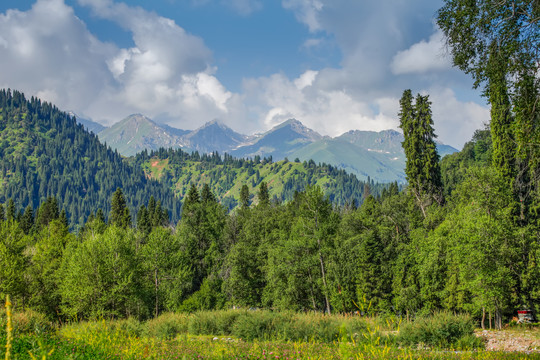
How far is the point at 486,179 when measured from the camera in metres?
33.3

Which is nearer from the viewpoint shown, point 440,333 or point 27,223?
point 440,333

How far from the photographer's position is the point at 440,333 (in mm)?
15445

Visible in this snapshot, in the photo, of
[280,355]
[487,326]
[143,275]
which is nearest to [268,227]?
[143,275]

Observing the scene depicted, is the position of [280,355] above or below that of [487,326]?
above

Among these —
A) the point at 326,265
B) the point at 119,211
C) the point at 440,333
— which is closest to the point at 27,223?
the point at 119,211

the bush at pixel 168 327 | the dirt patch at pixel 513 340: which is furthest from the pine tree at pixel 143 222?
the dirt patch at pixel 513 340

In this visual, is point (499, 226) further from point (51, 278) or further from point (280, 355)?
point (51, 278)

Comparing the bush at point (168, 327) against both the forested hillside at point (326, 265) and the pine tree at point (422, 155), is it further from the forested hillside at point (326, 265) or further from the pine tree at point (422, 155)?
the pine tree at point (422, 155)

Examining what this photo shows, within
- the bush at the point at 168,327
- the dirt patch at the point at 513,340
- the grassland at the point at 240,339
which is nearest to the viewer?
the grassland at the point at 240,339

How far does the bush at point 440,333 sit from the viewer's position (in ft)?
49.3

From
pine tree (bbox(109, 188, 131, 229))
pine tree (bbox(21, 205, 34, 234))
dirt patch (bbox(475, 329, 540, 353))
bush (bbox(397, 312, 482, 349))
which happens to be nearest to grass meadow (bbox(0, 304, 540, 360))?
bush (bbox(397, 312, 482, 349))

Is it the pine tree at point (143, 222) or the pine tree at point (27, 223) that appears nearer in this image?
the pine tree at point (27, 223)

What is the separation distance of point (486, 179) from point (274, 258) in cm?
2627

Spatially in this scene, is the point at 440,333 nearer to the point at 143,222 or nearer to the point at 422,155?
the point at 422,155
